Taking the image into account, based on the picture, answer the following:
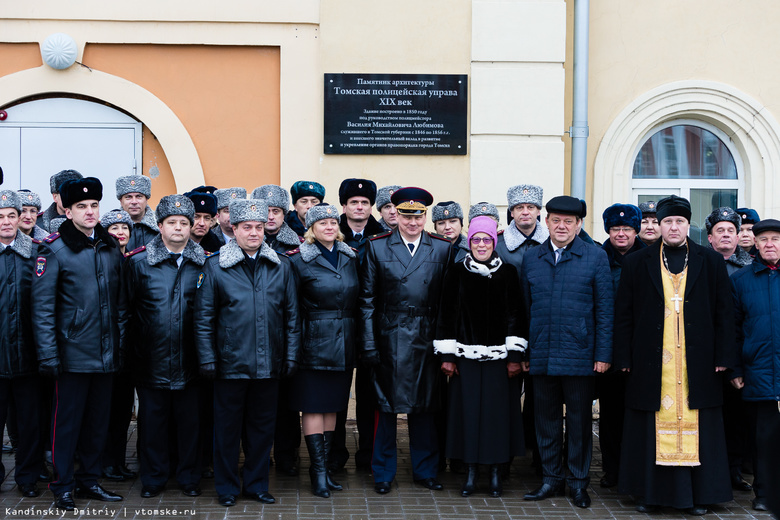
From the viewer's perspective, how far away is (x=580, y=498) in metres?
5.56

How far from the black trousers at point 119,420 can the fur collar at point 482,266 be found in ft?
7.98

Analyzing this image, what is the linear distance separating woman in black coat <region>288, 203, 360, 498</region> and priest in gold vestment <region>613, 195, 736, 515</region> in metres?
1.80

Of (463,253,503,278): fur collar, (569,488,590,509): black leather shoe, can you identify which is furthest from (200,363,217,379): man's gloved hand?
(569,488,590,509): black leather shoe

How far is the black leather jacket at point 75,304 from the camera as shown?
17.1 ft

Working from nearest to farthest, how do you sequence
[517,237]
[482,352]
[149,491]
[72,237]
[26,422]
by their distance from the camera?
[72,237] → [26,422] → [149,491] → [482,352] → [517,237]

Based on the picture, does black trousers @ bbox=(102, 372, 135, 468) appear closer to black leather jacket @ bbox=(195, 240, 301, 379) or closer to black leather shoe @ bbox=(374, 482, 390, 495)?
black leather jacket @ bbox=(195, 240, 301, 379)

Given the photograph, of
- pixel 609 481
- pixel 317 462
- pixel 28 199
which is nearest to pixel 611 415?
pixel 609 481

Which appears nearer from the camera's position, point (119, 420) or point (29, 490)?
point (29, 490)

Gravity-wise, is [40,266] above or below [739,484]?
above

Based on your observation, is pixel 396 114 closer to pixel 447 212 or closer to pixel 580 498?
pixel 447 212

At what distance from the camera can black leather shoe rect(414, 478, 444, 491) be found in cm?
584

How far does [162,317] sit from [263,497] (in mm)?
1314

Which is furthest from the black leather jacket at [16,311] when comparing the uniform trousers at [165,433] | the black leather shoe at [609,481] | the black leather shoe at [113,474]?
the black leather shoe at [609,481]

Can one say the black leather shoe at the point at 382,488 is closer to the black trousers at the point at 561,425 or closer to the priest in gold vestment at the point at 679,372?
the black trousers at the point at 561,425
